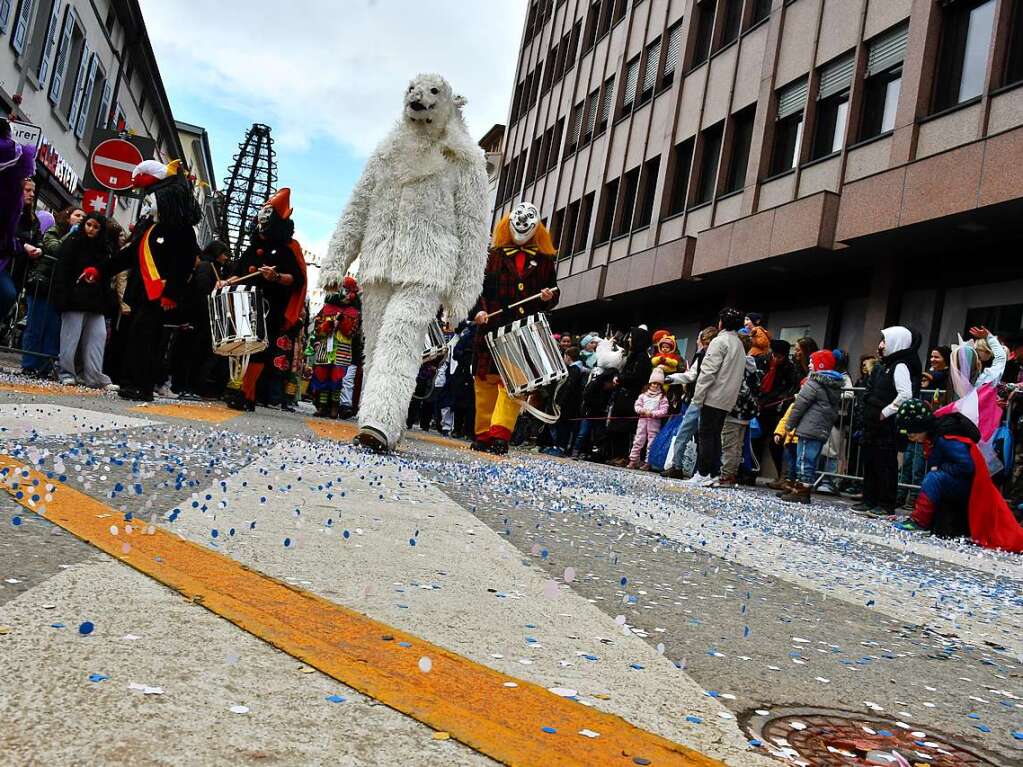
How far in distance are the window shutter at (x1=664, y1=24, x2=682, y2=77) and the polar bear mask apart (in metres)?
20.7

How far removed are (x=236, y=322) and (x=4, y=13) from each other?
16.4 meters

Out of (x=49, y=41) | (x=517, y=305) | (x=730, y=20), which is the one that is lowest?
(x=517, y=305)

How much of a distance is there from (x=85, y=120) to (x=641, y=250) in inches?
725

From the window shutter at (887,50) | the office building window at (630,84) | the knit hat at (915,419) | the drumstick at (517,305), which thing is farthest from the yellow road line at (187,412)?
the office building window at (630,84)

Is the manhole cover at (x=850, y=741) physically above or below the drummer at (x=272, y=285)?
below

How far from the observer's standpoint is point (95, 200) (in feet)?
39.5

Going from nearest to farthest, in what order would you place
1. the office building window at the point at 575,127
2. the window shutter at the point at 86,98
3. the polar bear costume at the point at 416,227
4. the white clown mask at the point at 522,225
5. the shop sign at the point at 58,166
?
the polar bear costume at the point at 416,227 < the white clown mask at the point at 522,225 < the shop sign at the point at 58,166 < the window shutter at the point at 86,98 < the office building window at the point at 575,127

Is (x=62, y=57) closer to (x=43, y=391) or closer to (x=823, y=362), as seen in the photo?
(x=43, y=391)

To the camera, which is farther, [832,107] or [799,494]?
[832,107]

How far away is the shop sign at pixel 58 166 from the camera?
25.5 metres

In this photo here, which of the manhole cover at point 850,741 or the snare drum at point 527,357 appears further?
the snare drum at point 527,357

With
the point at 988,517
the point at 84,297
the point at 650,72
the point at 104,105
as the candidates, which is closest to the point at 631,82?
the point at 650,72

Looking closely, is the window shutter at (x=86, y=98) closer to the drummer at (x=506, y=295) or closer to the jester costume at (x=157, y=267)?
the jester costume at (x=157, y=267)

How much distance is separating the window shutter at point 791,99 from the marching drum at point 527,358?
44.9 feet
